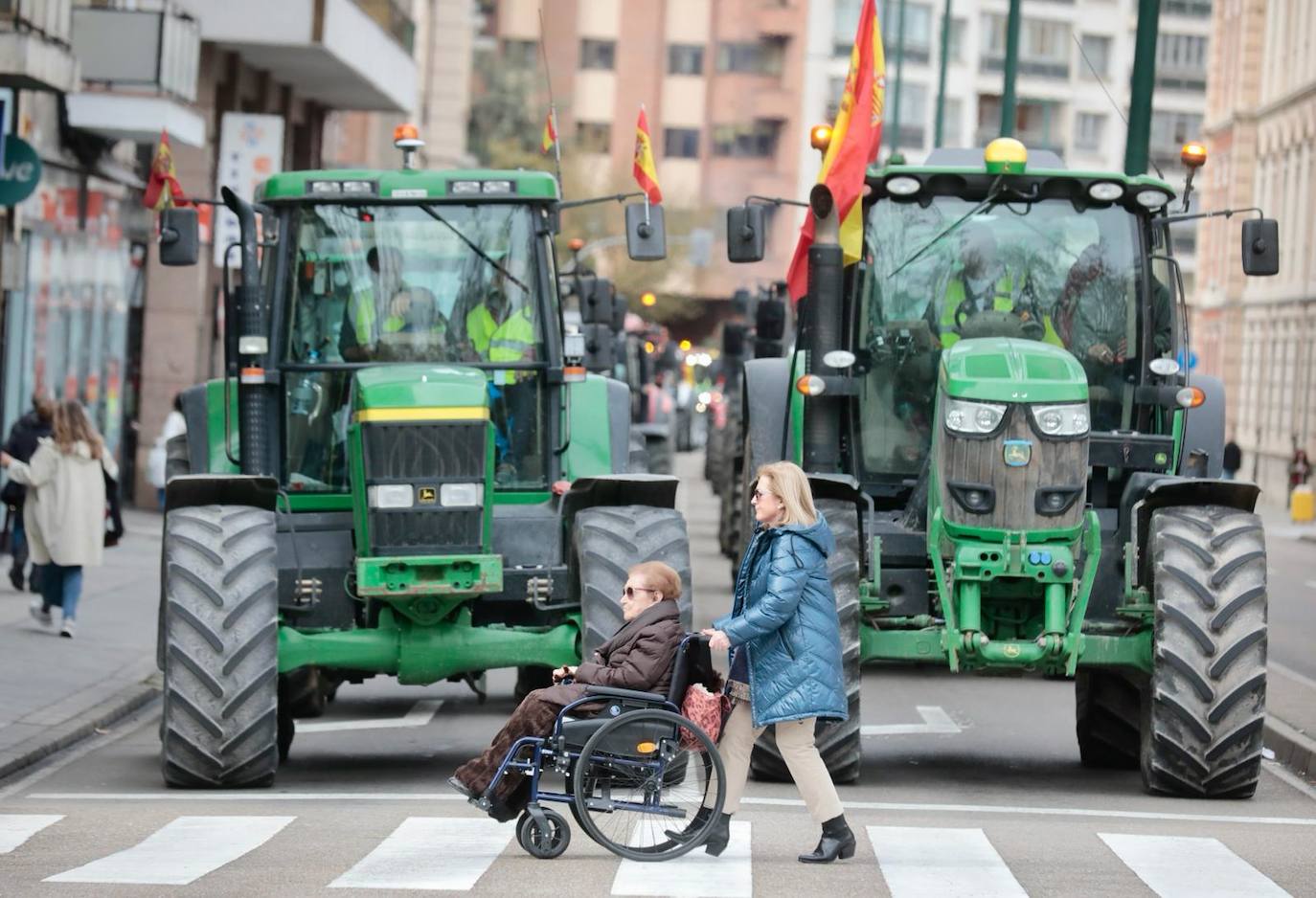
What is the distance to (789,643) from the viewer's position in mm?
10914

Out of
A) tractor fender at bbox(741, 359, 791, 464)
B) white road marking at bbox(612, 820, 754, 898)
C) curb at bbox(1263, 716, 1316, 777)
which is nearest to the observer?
white road marking at bbox(612, 820, 754, 898)

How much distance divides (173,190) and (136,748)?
3307 millimetres

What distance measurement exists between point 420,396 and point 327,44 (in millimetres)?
24842

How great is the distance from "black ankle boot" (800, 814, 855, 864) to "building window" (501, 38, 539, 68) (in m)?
94.4

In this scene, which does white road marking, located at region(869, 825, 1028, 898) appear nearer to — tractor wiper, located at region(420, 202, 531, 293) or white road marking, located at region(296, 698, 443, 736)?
tractor wiper, located at region(420, 202, 531, 293)

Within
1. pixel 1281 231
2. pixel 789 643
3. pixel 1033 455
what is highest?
pixel 1281 231

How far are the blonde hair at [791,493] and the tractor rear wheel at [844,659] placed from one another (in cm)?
226

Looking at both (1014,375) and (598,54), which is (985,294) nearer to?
(1014,375)

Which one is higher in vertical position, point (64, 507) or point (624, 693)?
point (64, 507)

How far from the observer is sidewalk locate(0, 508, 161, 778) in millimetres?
15484

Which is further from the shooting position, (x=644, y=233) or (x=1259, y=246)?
(x=1259, y=246)

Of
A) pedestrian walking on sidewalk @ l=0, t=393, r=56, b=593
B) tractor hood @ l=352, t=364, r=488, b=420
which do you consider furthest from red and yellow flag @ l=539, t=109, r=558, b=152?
pedestrian walking on sidewalk @ l=0, t=393, r=56, b=593

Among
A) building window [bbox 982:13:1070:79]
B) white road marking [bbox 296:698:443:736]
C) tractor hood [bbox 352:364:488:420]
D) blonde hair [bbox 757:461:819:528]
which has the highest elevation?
building window [bbox 982:13:1070:79]

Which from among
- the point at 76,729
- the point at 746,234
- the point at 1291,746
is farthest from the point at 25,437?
the point at 1291,746
